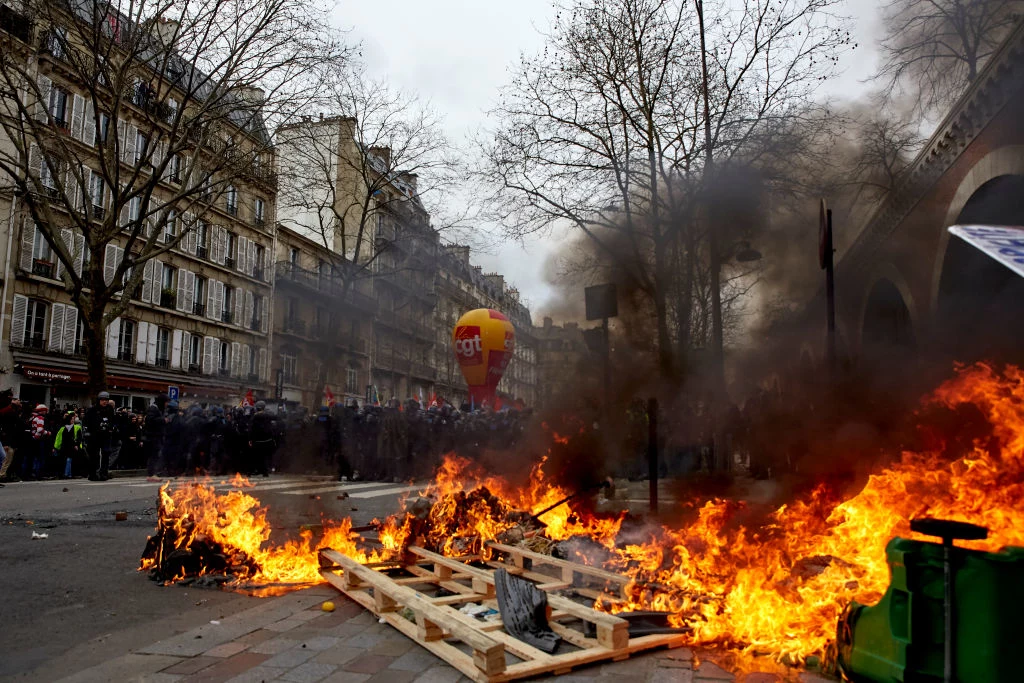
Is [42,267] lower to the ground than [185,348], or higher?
higher

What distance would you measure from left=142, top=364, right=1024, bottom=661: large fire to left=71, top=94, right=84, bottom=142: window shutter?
2653cm

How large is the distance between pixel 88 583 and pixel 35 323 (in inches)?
957

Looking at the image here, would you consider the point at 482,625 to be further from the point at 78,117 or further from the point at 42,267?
the point at 78,117

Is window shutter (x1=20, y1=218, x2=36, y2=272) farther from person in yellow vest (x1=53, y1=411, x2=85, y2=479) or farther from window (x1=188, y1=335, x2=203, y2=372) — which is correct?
person in yellow vest (x1=53, y1=411, x2=85, y2=479)

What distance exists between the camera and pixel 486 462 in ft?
28.2

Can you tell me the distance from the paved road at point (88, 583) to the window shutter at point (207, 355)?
22754 mm

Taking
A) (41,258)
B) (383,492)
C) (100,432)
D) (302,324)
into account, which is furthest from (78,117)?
(383,492)

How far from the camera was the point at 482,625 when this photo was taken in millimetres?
A: 3904

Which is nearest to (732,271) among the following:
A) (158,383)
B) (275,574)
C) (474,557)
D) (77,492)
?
(474,557)

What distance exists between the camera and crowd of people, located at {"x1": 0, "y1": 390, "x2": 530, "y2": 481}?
48.3 feet

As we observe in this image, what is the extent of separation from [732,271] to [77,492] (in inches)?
529

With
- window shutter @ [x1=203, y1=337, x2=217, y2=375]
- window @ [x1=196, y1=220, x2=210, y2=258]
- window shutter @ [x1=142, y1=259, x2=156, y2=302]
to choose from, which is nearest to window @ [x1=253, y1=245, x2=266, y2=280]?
window @ [x1=196, y1=220, x2=210, y2=258]

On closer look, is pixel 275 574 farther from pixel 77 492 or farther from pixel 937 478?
pixel 77 492

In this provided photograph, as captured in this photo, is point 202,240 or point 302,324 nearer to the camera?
point 202,240
